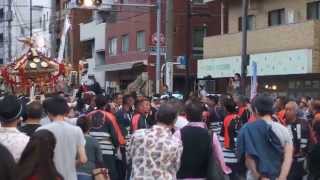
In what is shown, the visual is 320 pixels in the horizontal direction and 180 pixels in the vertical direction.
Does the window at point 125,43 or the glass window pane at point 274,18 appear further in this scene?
the window at point 125,43

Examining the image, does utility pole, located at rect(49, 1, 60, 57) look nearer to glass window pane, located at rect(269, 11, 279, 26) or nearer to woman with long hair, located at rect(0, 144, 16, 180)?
glass window pane, located at rect(269, 11, 279, 26)

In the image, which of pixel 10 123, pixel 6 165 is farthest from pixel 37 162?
pixel 10 123

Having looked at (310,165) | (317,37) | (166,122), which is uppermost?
(317,37)

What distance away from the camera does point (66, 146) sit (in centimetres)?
722

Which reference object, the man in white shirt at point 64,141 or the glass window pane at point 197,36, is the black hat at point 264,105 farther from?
the glass window pane at point 197,36

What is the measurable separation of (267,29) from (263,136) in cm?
2344

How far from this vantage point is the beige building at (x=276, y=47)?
27.5 meters

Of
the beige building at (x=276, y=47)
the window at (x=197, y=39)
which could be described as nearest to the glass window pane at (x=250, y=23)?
the beige building at (x=276, y=47)

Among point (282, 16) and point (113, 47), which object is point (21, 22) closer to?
point (113, 47)

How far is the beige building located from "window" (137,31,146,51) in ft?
30.2

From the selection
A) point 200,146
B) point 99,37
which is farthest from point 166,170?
point 99,37

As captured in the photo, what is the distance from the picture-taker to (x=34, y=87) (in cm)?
2080

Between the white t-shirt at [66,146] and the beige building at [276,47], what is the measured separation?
20735 millimetres

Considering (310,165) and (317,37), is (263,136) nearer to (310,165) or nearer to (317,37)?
(310,165)
